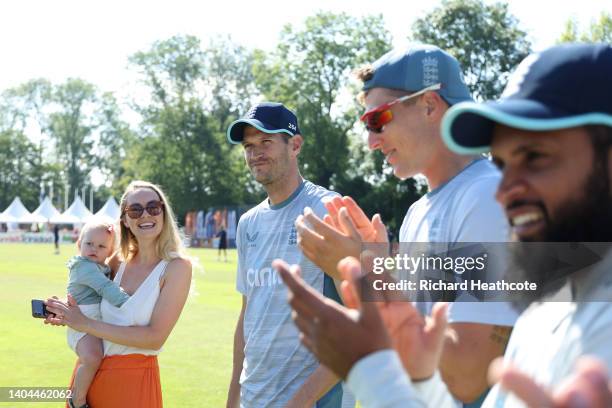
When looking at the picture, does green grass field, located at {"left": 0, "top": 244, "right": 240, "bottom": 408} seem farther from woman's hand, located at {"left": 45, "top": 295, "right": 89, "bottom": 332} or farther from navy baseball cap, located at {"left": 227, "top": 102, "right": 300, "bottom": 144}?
navy baseball cap, located at {"left": 227, "top": 102, "right": 300, "bottom": 144}

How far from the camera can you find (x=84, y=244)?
5.88m

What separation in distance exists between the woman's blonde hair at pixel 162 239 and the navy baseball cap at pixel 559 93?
12.8ft

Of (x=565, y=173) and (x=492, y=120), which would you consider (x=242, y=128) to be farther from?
(x=565, y=173)

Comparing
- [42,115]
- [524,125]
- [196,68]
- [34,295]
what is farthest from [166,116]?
[524,125]

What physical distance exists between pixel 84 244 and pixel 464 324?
3.97m

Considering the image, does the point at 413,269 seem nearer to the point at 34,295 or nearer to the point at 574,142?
the point at 574,142

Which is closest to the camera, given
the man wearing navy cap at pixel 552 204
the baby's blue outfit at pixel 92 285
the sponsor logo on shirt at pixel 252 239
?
the man wearing navy cap at pixel 552 204

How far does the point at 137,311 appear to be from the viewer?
518 centimetres

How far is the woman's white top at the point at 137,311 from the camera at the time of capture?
516 centimetres

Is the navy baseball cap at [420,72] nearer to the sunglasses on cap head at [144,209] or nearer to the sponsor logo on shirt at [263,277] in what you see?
the sponsor logo on shirt at [263,277]

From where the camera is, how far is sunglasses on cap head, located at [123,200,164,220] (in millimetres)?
5473

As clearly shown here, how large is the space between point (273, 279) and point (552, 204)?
10.0ft

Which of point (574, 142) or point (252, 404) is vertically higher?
point (574, 142)

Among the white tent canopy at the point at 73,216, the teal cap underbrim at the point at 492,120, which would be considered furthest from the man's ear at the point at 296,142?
the white tent canopy at the point at 73,216
